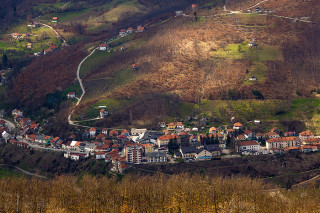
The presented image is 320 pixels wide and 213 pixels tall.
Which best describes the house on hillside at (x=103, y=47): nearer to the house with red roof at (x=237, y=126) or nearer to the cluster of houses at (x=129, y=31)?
the cluster of houses at (x=129, y=31)

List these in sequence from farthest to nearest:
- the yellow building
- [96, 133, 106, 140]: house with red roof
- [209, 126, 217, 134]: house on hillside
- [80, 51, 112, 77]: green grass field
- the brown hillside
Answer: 1. [80, 51, 112, 77]: green grass field
2. the brown hillside
3. [209, 126, 217, 134]: house on hillside
4. [96, 133, 106, 140]: house with red roof
5. the yellow building

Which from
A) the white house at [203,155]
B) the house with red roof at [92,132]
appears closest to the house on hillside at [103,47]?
the house with red roof at [92,132]

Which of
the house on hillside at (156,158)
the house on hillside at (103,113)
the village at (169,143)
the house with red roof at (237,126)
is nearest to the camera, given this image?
the house on hillside at (156,158)

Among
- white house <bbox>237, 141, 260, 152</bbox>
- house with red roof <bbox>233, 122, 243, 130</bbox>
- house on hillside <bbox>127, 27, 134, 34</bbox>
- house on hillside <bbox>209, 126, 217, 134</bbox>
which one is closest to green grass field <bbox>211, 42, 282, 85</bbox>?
house with red roof <bbox>233, 122, 243, 130</bbox>

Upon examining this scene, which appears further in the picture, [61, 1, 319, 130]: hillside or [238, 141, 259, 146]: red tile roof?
[61, 1, 319, 130]: hillside

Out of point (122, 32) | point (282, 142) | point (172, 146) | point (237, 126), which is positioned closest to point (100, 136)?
point (172, 146)

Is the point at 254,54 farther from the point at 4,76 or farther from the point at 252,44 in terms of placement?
the point at 4,76

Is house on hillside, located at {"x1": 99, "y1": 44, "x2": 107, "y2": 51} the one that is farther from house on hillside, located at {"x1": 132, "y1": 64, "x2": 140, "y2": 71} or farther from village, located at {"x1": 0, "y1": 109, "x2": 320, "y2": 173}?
village, located at {"x1": 0, "y1": 109, "x2": 320, "y2": 173}

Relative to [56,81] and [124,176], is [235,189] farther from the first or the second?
[56,81]
